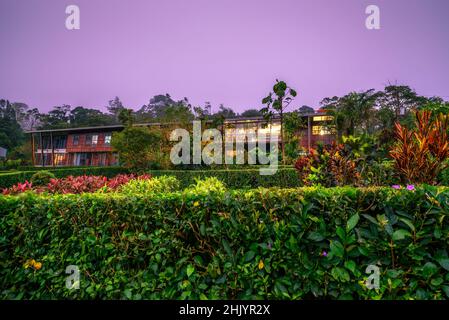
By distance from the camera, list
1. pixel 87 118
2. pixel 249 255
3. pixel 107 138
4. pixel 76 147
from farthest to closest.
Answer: pixel 87 118 → pixel 76 147 → pixel 107 138 → pixel 249 255

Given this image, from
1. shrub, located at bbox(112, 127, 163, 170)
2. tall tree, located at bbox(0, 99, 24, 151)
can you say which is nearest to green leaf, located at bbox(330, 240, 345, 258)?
shrub, located at bbox(112, 127, 163, 170)

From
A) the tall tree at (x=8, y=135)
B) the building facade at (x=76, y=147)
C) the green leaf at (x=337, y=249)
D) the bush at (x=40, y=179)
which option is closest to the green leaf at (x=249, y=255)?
the green leaf at (x=337, y=249)

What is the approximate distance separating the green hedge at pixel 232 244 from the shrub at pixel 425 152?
1833 mm

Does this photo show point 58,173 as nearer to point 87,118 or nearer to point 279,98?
point 279,98

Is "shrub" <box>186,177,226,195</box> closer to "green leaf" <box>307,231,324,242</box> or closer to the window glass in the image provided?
"green leaf" <box>307,231,324,242</box>

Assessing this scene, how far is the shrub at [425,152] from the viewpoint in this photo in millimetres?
3477

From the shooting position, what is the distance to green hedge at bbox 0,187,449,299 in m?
1.93

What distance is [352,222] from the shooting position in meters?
1.92

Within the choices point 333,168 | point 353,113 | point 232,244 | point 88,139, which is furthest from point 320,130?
point 88,139

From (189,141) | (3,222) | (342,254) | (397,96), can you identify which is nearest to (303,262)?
(342,254)

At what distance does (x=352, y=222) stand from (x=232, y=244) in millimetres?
919

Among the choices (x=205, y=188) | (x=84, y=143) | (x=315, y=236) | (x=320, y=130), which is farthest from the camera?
(x=84, y=143)

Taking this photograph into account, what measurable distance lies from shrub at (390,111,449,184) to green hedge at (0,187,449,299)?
183cm

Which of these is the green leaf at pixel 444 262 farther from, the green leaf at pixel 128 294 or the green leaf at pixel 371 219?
the green leaf at pixel 128 294
